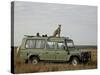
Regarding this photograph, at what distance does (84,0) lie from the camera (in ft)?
6.06

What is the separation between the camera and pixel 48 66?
1739 millimetres

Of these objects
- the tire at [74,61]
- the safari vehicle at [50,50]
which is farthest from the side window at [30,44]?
the tire at [74,61]

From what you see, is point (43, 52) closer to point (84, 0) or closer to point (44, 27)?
point (44, 27)

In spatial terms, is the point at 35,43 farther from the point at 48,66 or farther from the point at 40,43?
the point at 48,66

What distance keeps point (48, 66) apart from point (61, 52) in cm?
15

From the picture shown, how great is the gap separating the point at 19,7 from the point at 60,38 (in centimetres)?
41

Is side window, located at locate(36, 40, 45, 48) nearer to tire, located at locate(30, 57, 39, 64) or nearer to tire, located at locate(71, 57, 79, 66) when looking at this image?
tire, located at locate(30, 57, 39, 64)

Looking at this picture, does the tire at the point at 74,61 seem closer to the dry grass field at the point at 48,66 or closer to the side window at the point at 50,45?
the dry grass field at the point at 48,66

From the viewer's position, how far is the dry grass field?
164cm

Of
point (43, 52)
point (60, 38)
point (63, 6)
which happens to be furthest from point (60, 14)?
point (43, 52)

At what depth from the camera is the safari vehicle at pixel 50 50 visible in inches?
66.3

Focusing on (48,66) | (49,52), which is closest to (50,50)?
(49,52)

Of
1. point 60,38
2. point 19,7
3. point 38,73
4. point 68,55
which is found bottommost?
point 38,73

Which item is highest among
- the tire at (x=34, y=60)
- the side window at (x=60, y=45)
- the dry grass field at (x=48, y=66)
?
the side window at (x=60, y=45)
